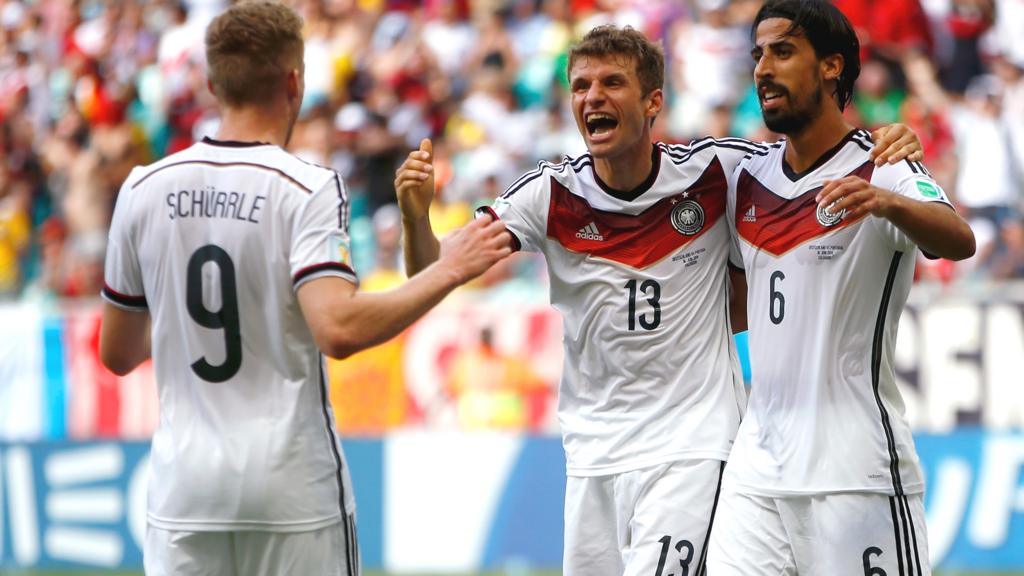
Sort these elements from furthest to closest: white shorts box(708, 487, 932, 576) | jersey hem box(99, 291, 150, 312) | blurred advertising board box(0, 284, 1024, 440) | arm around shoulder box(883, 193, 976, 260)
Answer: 1. blurred advertising board box(0, 284, 1024, 440)
2. white shorts box(708, 487, 932, 576)
3. jersey hem box(99, 291, 150, 312)
4. arm around shoulder box(883, 193, 976, 260)

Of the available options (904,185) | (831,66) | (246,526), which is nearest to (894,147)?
(904,185)

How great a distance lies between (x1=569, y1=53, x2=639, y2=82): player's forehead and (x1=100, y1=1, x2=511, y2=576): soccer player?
4.42 feet

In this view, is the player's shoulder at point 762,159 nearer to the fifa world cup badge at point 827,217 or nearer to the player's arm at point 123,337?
the fifa world cup badge at point 827,217

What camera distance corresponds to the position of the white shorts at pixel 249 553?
4477 mm

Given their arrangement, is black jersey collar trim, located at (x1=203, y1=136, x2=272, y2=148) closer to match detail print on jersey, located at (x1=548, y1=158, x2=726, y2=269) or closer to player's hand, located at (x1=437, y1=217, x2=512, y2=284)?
player's hand, located at (x1=437, y1=217, x2=512, y2=284)

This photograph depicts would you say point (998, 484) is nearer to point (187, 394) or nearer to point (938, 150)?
point (938, 150)

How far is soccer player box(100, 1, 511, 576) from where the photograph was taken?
4441 millimetres

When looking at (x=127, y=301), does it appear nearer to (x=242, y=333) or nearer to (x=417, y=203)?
(x=242, y=333)

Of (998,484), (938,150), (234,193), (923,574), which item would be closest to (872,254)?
(923,574)

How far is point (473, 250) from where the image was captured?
461 centimetres

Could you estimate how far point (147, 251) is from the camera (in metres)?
4.57

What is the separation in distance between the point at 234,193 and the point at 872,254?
211 cm

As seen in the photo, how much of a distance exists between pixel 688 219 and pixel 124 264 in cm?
214

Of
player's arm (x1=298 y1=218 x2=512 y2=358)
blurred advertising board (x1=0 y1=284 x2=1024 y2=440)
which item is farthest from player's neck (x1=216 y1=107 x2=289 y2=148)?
blurred advertising board (x1=0 y1=284 x2=1024 y2=440)
